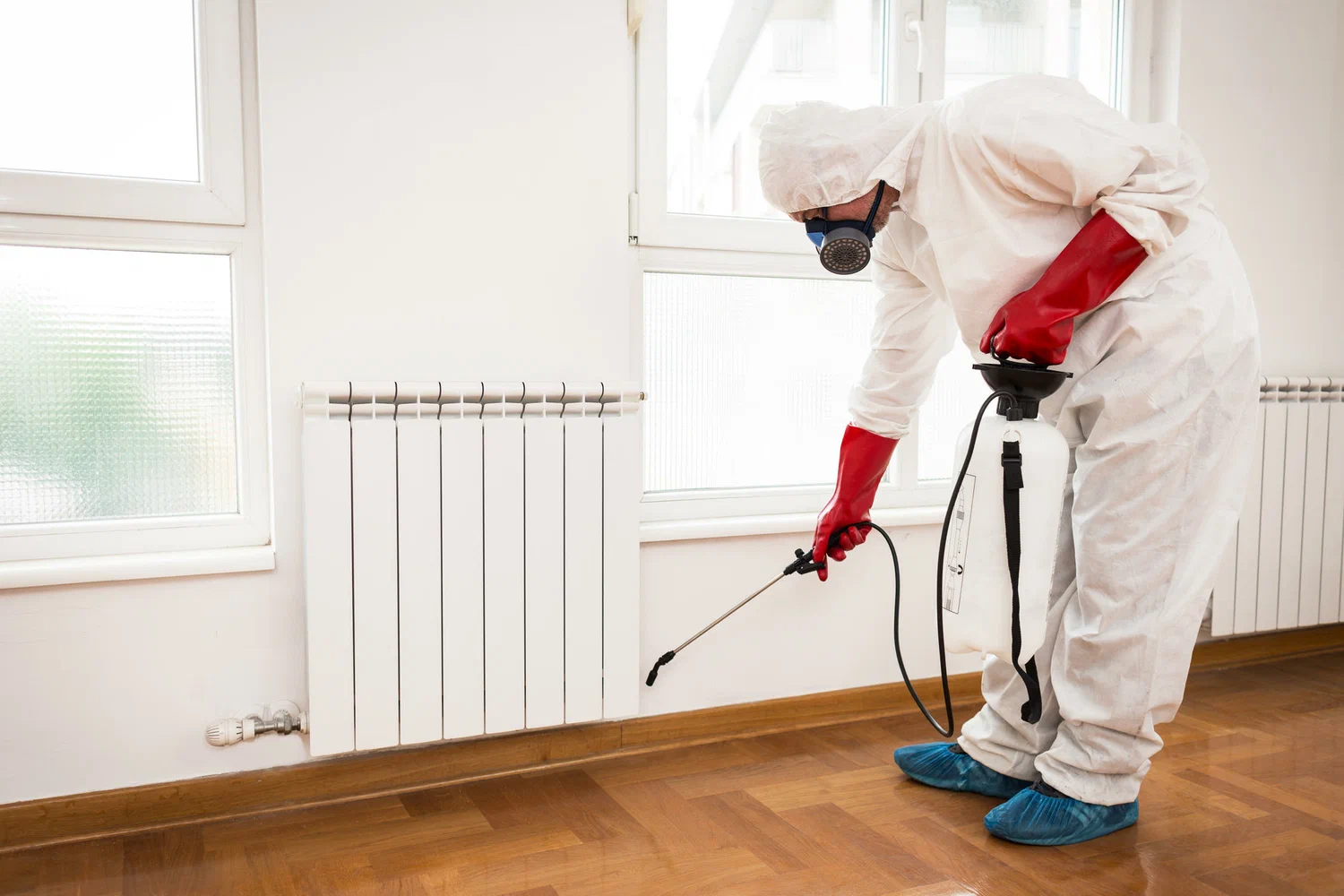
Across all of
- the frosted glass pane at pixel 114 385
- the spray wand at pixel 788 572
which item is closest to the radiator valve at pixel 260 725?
the frosted glass pane at pixel 114 385

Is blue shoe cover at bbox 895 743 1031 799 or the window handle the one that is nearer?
blue shoe cover at bbox 895 743 1031 799

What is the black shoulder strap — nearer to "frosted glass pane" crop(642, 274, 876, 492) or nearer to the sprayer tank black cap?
the sprayer tank black cap

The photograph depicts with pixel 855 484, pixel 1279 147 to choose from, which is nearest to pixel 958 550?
pixel 855 484

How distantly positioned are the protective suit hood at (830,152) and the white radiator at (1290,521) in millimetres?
1581

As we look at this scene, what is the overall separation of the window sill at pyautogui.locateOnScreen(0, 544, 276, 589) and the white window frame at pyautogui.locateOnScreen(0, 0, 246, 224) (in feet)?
1.98

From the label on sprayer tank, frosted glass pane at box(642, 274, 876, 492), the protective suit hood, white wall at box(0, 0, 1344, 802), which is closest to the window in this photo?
frosted glass pane at box(642, 274, 876, 492)

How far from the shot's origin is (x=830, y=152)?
1.56 metres

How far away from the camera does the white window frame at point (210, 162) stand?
1.72 meters

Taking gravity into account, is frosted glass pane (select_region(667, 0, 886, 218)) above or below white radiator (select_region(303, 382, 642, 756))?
above

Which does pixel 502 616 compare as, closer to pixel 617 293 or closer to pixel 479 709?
pixel 479 709

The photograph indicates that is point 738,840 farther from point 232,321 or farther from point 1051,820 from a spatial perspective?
point 232,321

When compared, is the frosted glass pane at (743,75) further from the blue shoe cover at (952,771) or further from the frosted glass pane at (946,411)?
the blue shoe cover at (952,771)

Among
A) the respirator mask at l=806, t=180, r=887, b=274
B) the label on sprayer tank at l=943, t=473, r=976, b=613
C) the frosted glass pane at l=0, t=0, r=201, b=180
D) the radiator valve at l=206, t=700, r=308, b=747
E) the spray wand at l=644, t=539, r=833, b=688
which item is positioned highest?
the frosted glass pane at l=0, t=0, r=201, b=180

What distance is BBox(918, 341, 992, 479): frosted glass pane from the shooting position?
99.2 inches
